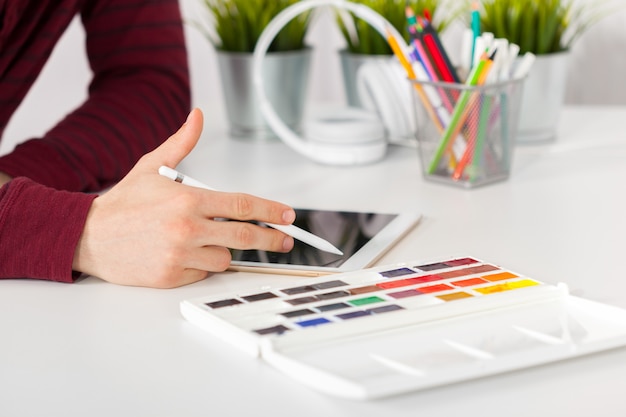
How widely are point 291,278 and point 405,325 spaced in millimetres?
155

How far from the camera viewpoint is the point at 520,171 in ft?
3.59

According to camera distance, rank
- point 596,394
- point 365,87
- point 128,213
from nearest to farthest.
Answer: point 596,394 < point 128,213 < point 365,87

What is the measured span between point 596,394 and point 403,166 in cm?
63

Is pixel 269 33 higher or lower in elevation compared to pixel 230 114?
higher

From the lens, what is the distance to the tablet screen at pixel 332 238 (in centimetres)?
78

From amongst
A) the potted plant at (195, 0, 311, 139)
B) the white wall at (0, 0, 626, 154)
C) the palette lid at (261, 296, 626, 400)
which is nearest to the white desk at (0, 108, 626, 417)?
the palette lid at (261, 296, 626, 400)

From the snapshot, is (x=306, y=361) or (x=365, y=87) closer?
(x=306, y=361)

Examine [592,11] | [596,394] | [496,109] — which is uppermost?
[592,11]

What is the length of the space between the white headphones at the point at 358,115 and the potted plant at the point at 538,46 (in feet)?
0.46

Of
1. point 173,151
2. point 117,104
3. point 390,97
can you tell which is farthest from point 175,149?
point 390,97

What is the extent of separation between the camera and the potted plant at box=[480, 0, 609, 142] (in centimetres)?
118

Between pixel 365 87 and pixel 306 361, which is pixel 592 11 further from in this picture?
pixel 306 361

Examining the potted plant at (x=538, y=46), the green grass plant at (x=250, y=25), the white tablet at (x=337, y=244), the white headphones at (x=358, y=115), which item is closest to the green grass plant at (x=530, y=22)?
the potted plant at (x=538, y=46)

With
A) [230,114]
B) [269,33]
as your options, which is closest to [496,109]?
[269,33]
